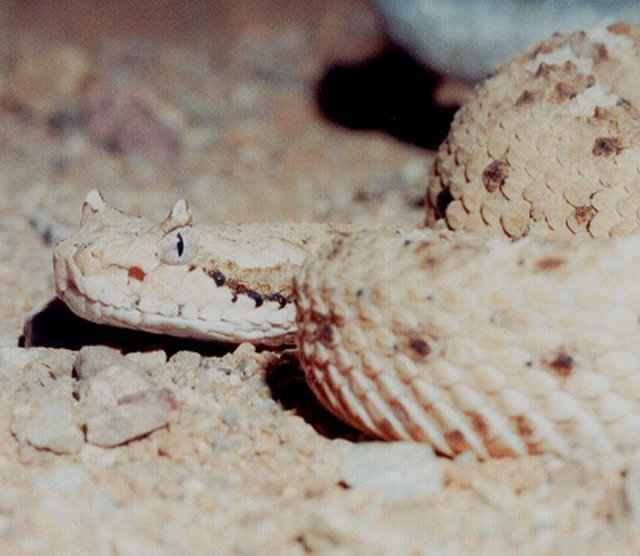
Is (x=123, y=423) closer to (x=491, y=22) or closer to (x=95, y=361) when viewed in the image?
(x=95, y=361)

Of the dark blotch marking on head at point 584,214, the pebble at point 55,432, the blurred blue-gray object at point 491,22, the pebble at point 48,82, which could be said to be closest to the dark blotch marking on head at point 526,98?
the dark blotch marking on head at point 584,214

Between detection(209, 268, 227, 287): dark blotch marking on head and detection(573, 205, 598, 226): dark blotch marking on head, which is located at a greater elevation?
detection(573, 205, 598, 226): dark blotch marking on head

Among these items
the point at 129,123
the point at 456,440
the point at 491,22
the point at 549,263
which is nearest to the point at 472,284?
the point at 549,263

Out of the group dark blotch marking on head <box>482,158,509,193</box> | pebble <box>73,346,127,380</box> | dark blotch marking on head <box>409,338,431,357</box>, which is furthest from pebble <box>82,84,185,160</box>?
dark blotch marking on head <box>409,338,431,357</box>

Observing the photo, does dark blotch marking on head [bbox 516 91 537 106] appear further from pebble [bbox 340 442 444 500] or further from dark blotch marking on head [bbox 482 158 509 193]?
pebble [bbox 340 442 444 500]

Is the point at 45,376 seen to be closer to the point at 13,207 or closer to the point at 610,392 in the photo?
the point at 610,392

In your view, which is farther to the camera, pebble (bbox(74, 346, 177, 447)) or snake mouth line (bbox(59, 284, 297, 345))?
snake mouth line (bbox(59, 284, 297, 345))

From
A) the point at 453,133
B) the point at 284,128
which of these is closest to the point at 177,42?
the point at 284,128

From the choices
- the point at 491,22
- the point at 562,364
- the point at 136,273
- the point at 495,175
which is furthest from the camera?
the point at 491,22
